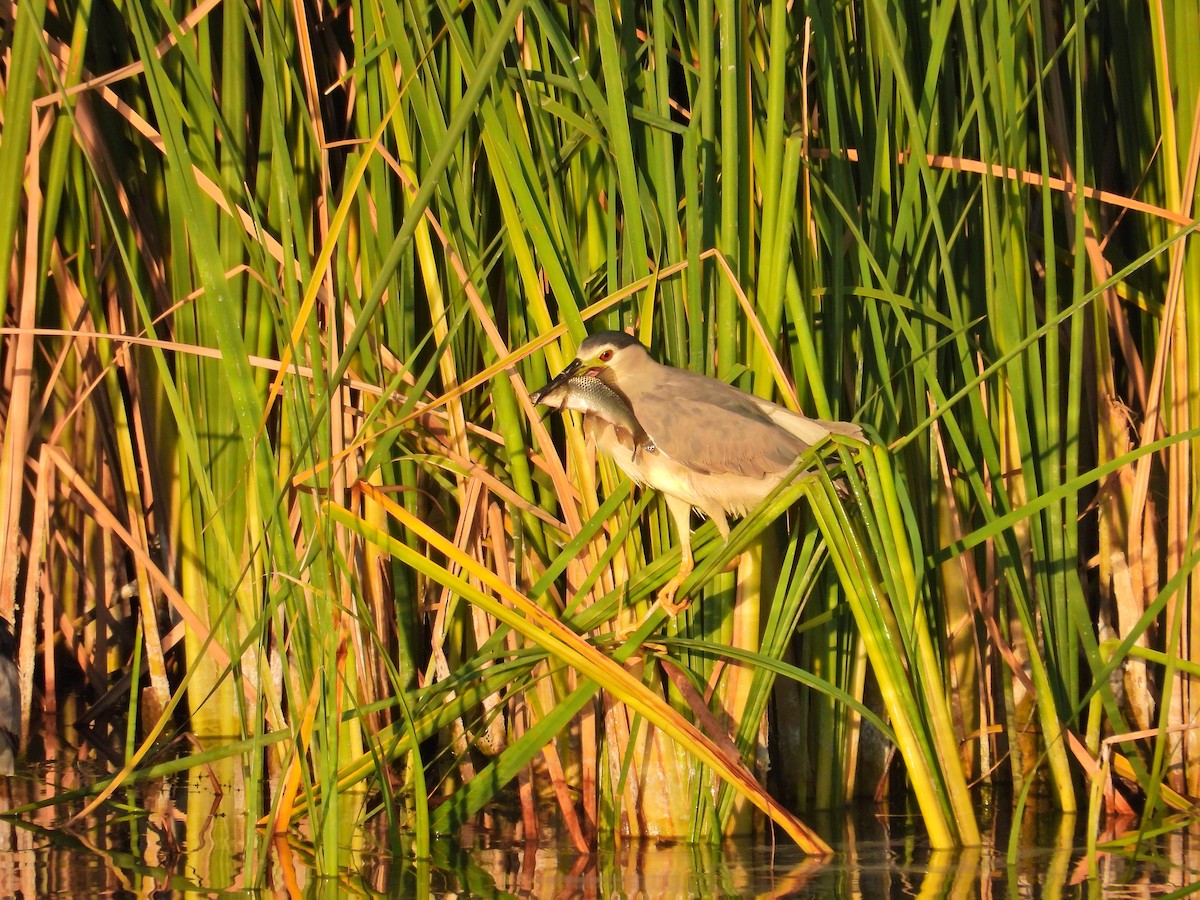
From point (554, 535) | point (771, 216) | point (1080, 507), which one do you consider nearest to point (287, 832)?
point (554, 535)

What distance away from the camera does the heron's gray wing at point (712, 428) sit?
2.88 metres

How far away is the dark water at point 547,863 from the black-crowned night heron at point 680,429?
1.91 ft

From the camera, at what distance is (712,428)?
2912 mm

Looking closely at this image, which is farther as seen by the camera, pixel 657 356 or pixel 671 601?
pixel 657 356

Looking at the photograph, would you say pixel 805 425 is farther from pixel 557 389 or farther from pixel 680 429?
pixel 557 389

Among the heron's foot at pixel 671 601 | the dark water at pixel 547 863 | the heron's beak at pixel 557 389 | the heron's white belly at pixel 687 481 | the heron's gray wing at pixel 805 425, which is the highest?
the heron's beak at pixel 557 389

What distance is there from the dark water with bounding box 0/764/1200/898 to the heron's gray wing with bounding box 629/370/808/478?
0.85 metres

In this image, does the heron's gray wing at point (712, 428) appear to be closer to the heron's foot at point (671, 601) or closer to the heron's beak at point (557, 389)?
the heron's beak at point (557, 389)

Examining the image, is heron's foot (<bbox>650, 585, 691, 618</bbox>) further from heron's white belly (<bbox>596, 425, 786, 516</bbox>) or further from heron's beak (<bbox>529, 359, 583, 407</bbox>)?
heron's beak (<bbox>529, 359, 583, 407</bbox>)

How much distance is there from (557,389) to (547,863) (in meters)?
1.02

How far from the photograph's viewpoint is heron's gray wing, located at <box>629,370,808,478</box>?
288cm

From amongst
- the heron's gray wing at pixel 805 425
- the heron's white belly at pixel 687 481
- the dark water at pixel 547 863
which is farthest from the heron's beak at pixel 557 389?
the dark water at pixel 547 863

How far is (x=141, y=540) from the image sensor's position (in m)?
3.67

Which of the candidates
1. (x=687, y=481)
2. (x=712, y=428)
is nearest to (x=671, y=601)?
(x=687, y=481)
